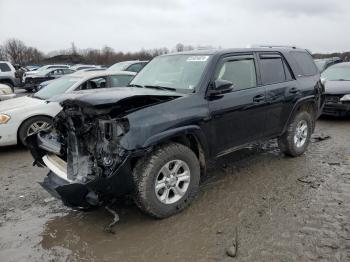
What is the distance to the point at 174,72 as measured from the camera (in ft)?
16.1

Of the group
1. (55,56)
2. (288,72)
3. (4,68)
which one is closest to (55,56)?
(55,56)

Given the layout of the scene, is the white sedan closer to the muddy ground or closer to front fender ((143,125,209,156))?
the muddy ground

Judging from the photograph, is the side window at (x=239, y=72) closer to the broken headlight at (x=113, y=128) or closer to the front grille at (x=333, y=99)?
the broken headlight at (x=113, y=128)

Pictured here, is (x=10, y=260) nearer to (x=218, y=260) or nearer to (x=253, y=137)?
(x=218, y=260)

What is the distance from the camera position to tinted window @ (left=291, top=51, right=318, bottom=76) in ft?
19.9

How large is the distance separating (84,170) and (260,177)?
2711 mm

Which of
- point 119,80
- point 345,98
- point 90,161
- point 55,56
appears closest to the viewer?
point 90,161

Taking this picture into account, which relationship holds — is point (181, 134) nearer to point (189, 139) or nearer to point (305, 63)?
point (189, 139)

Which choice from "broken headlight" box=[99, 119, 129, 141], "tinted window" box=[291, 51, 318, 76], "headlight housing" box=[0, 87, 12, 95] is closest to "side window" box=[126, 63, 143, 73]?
"headlight housing" box=[0, 87, 12, 95]

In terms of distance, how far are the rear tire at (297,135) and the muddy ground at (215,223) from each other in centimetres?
46

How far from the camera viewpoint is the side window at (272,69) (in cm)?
529

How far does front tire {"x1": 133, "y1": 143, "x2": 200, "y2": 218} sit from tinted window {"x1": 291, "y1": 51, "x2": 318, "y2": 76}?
3033 millimetres

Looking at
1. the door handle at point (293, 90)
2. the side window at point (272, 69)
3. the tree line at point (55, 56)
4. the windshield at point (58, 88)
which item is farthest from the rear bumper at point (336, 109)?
the tree line at point (55, 56)

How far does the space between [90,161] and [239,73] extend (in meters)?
2.46
